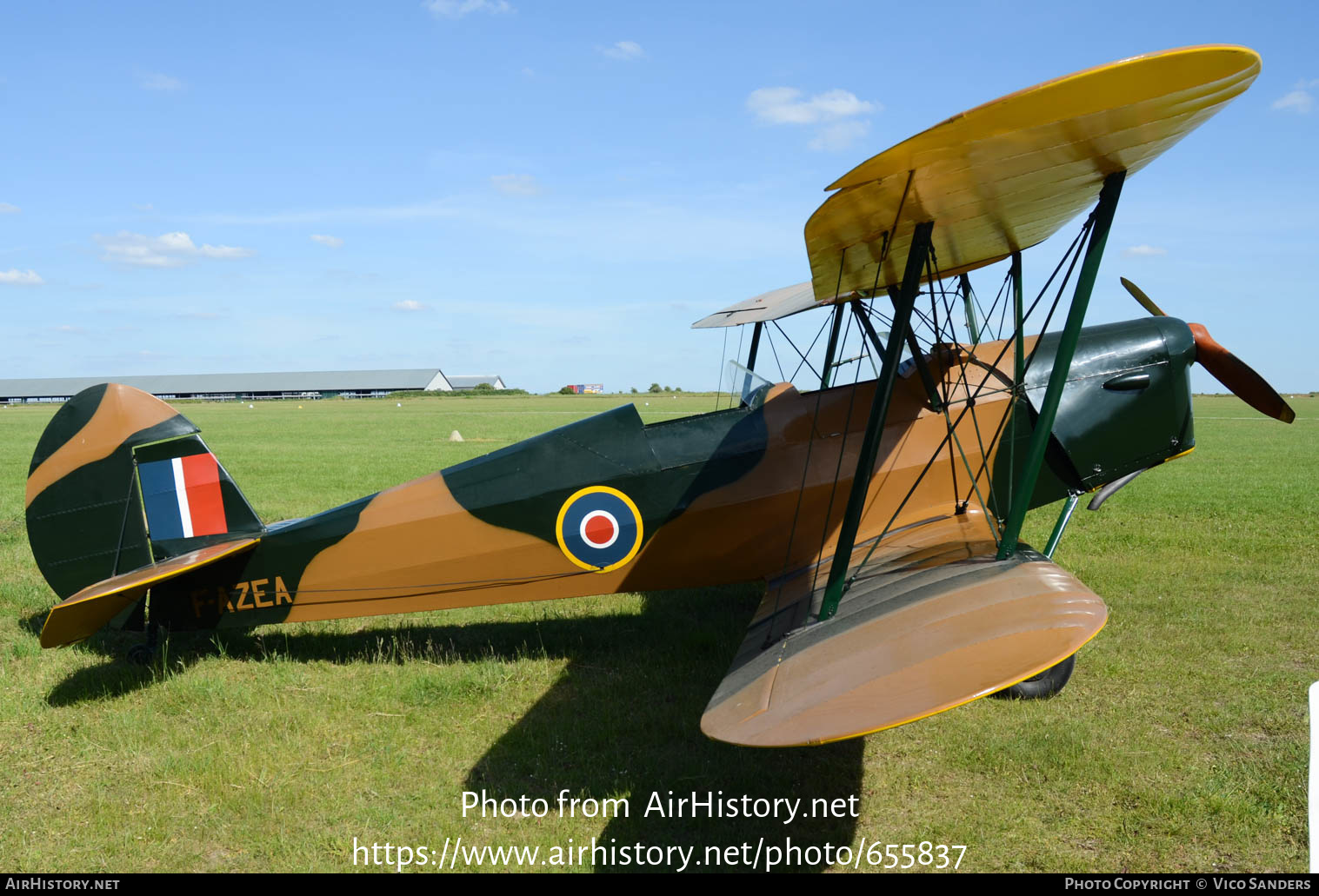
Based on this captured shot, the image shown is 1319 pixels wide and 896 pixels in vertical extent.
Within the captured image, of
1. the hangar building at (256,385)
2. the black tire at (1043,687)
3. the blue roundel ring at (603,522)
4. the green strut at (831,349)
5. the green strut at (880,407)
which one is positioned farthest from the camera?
the hangar building at (256,385)

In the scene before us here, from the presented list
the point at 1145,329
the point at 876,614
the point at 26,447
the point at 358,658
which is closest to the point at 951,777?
the point at 876,614

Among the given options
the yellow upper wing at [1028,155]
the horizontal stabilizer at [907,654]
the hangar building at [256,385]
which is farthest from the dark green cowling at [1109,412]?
the hangar building at [256,385]

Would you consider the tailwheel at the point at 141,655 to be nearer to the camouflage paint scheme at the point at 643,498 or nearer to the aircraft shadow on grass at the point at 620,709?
the aircraft shadow on grass at the point at 620,709

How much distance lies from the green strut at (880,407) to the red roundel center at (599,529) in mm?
1536

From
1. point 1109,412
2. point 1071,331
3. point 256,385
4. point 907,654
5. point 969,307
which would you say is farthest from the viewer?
point 256,385

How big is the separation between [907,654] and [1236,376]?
4369mm

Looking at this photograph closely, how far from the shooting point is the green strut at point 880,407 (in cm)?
383

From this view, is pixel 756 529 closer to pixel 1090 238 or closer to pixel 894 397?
pixel 894 397

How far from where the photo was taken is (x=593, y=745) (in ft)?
14.2

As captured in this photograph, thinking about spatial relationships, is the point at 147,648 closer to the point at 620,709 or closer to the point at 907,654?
the point at 620,709

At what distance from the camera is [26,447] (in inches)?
891

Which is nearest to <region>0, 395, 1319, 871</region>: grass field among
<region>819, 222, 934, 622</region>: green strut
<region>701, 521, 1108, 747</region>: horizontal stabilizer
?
<region>701, 521, 1108, 747</region>: horizontal stabilizer

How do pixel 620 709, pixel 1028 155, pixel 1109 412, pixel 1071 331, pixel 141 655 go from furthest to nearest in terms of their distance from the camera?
1. pixel 141 655
2. pixel 1109 412
3. pixel 620 709
4. pixel 1071 331
5. pixel 1028 155

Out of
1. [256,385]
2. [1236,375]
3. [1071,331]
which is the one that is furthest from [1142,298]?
[256,385]
